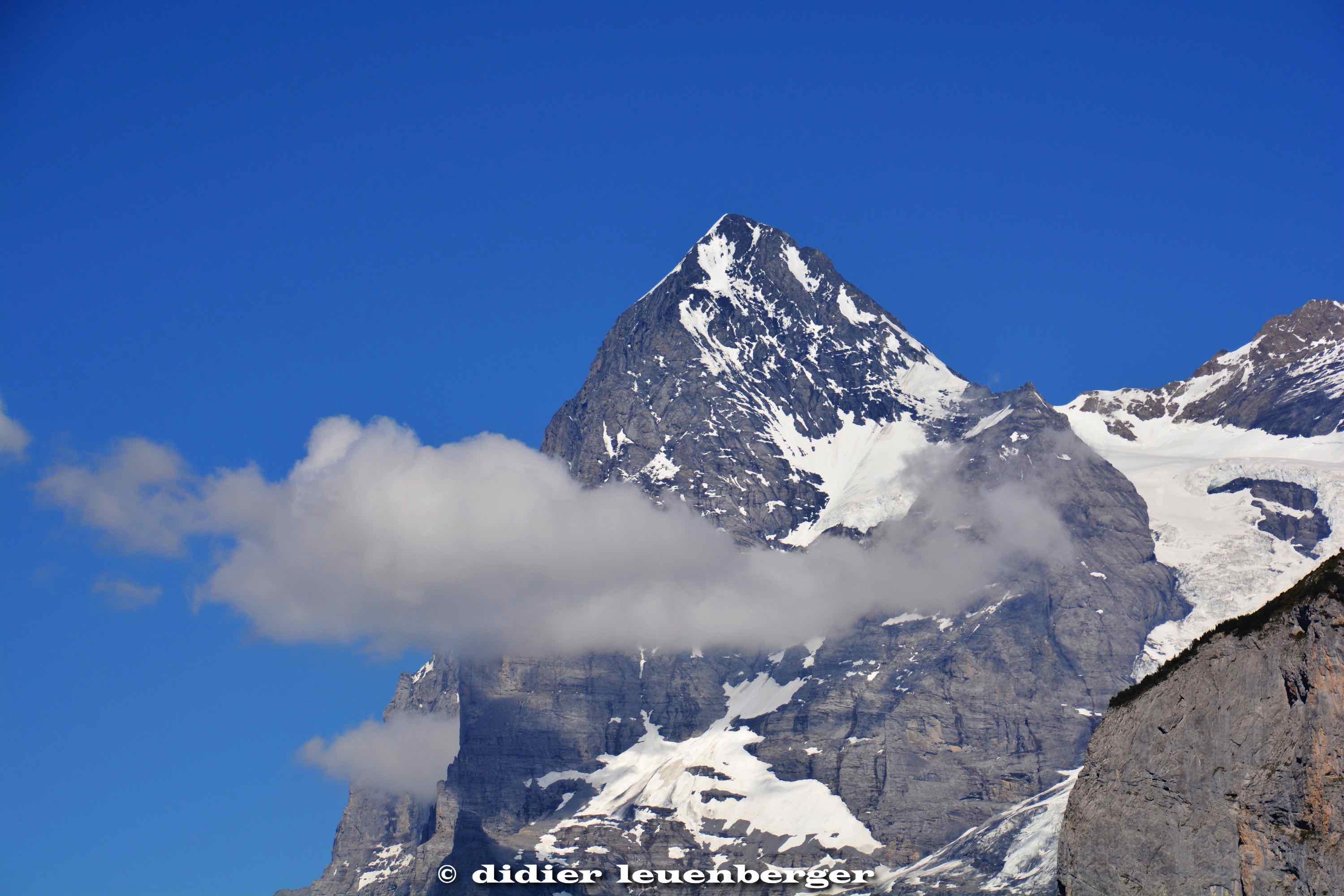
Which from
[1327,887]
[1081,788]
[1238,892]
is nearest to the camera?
[1327,887]

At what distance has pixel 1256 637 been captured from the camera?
6112 cm

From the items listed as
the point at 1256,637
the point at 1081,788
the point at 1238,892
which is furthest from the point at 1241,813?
the point at 1081,788

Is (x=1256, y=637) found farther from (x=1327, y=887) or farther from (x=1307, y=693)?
(x=1327, y=887)

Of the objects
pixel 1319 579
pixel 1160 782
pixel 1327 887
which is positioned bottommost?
pixel 1327 887

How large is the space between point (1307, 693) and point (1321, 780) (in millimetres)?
3054

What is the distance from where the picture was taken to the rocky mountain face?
55.8 metres

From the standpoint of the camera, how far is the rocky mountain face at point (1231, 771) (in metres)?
55.8

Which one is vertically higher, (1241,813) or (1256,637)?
(1256,637)

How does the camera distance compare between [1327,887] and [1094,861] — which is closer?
[1327,887]

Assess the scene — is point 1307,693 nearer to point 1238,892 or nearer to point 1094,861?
point 1238,892

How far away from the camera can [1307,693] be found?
56969 millimetres

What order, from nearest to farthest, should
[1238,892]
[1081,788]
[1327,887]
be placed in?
[1327,887]
[1238,892]
[1081,788]

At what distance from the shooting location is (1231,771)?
5981 cm

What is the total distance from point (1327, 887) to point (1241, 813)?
4.92 meters
